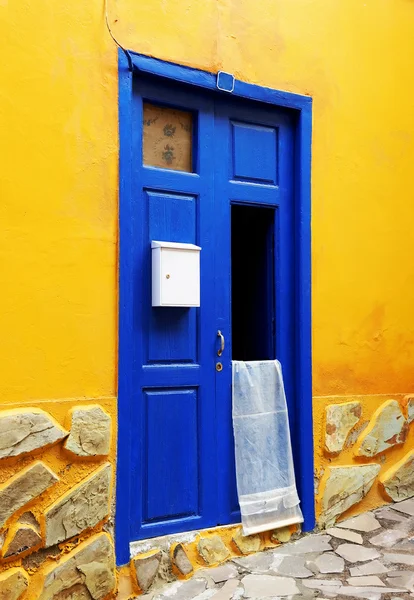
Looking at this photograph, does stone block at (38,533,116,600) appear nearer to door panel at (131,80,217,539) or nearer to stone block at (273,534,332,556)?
door panel at (131,80,217,539)

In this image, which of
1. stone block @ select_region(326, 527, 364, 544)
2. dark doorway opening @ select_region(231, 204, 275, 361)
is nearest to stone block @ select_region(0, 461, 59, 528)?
dark doorway opening @ select_region(231, 204, 275, 361)

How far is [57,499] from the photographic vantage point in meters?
3.28

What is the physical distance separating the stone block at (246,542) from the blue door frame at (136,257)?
371 millimetres

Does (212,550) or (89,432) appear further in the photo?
(212,550)

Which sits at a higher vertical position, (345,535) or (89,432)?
(89,432)

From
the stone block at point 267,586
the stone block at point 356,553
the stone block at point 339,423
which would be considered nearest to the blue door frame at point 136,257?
the stone block at point 339,423

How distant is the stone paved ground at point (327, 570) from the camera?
11.5 ft

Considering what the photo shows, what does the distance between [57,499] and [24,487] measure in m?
0.20

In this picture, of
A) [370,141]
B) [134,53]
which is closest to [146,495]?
[134,53]

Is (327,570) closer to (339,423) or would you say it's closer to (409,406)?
(339,423)

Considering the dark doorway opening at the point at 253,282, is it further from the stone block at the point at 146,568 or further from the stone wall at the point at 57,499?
the stone block at the point at 146,568

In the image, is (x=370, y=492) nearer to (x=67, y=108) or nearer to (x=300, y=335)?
(x=300, y=335)

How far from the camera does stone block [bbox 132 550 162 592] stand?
353 cm

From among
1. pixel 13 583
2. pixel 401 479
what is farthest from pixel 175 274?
pixel 401 479
